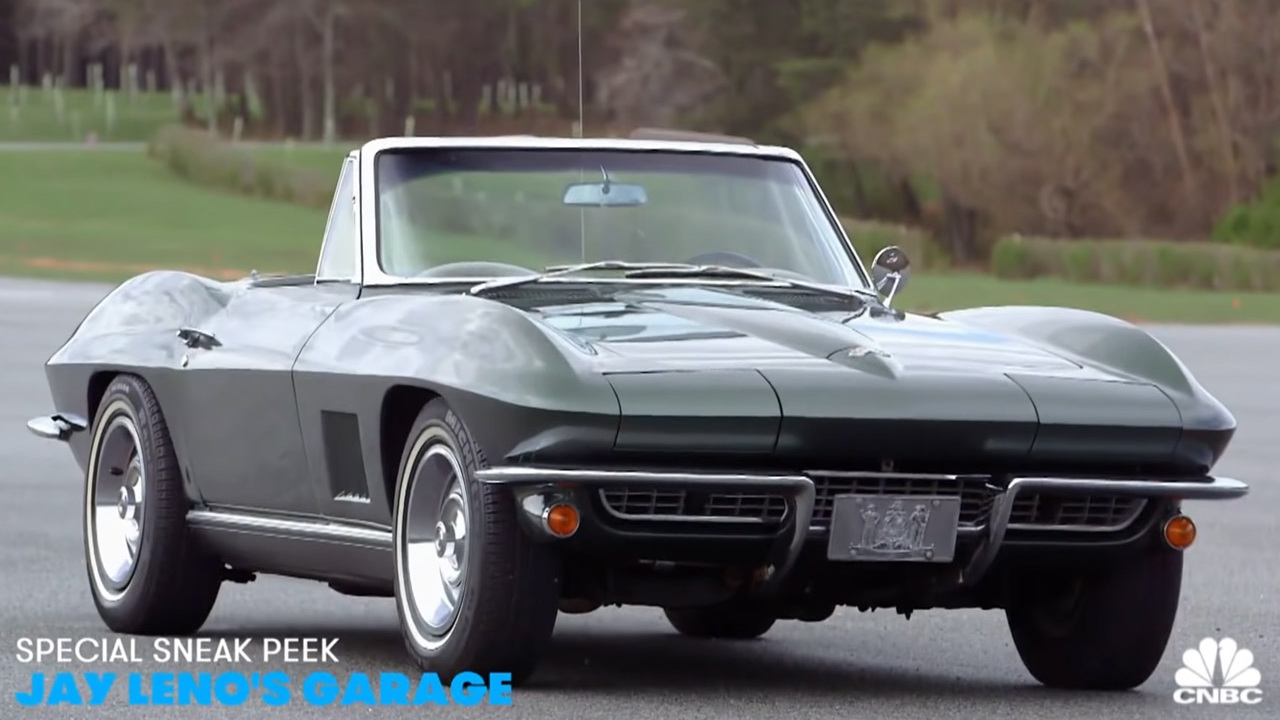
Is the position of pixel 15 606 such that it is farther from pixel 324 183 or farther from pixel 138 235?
pixel 324 183

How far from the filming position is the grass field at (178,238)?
136 feet

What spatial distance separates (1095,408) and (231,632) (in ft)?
9.51

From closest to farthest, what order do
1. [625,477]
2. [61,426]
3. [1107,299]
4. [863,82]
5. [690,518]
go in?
[625,477] → [690,518] → [61,426] → [1107,299] → [863,82]

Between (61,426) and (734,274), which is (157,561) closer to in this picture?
(61,426)

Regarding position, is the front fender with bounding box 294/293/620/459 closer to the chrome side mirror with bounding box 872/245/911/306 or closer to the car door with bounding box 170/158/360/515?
the car door with bounding box 170/158/360/515

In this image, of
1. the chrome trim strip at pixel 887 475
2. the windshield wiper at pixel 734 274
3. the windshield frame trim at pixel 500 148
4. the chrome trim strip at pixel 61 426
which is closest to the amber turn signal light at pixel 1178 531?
the chrome trim strip at pixel 887 475

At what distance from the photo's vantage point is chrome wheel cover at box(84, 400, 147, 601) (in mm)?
7883

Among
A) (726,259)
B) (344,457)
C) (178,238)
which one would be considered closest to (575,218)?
(726,259)

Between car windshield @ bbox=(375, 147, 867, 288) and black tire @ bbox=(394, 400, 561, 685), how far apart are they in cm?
121

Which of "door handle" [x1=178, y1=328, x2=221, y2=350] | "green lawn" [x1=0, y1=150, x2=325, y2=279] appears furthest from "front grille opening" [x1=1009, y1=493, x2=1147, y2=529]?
"green lawn" [x1=0, y1=150, x2=325, y2=279]

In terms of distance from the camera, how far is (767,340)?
6.42 m

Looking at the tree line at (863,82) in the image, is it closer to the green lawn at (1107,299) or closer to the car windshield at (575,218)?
the green lawn at (1107,299)

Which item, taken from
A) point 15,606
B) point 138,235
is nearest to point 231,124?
point 138,235

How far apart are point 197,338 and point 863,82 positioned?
78.3 metres
